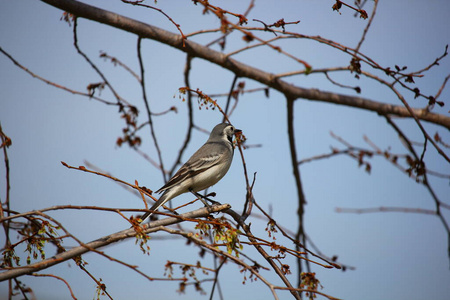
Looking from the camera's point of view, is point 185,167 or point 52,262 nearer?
point 52,262

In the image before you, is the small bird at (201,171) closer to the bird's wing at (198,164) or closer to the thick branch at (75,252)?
the bird's wing at (198,164)

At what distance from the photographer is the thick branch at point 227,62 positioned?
4086mm

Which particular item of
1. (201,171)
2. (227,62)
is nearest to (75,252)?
(201,171)

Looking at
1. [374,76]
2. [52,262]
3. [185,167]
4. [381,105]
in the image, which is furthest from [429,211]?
[52,262]

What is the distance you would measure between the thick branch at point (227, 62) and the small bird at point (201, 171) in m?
1.00

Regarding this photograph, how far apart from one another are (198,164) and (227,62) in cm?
130

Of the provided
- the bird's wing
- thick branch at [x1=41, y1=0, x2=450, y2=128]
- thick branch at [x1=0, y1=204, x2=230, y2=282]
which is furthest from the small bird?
thick branch at [x1=0, y1=204, x2=230, y2=282]

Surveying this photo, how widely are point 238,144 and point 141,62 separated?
2.03 metres

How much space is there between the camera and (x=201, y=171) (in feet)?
15.1

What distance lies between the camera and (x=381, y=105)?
5.53 metres

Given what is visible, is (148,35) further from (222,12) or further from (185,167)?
(222,12)

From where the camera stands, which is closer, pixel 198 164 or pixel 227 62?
pixel 198 164

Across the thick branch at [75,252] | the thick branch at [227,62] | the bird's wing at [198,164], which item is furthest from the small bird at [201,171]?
the thick branch at [75,252]

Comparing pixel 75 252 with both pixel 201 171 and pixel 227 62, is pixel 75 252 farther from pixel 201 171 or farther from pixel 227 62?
pixel 227 62
